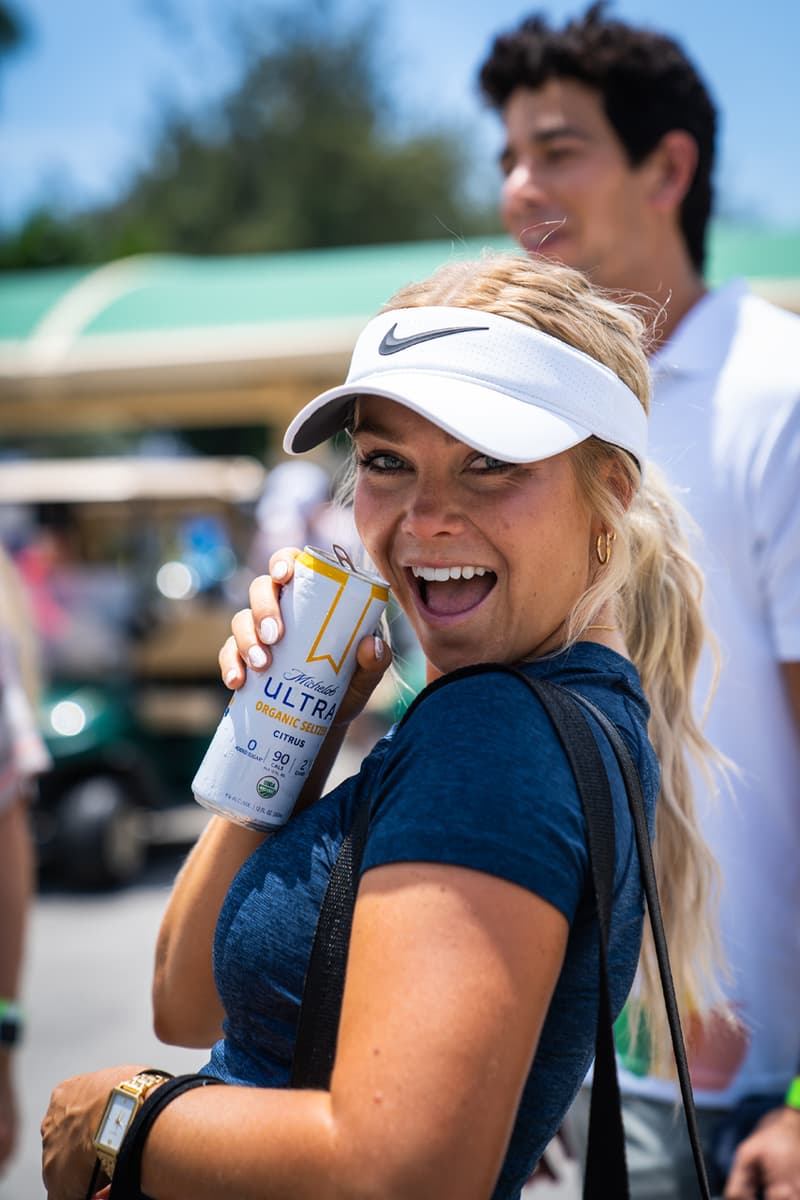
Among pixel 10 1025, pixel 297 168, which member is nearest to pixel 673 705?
pixel 10 1025

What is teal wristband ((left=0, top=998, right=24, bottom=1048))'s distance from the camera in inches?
106

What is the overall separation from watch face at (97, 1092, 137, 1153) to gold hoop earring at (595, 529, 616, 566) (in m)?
0.81

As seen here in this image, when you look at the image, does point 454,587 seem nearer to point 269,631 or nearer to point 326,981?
point 269,631

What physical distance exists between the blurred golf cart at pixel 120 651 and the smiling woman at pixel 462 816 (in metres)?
5.67

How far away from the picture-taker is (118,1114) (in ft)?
3.99

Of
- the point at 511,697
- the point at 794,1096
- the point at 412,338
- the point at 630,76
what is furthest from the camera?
the point at 630,76

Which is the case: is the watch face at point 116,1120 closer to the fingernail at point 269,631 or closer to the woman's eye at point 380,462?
the fingernail at point 269,631

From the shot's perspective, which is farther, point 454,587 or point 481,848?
point 454,587

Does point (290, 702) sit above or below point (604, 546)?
below

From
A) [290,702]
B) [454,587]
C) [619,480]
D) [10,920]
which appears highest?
[619,480]

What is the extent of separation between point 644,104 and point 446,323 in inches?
54.6

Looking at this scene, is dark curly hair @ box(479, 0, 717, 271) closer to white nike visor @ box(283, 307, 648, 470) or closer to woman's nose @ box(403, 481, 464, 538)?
white nike visor @ box(283, 307, 648, 470)

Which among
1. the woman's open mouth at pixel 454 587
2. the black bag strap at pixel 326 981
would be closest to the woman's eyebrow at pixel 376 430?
the woman's open mouth at pixel 454 587

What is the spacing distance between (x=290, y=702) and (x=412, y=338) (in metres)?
0.46
